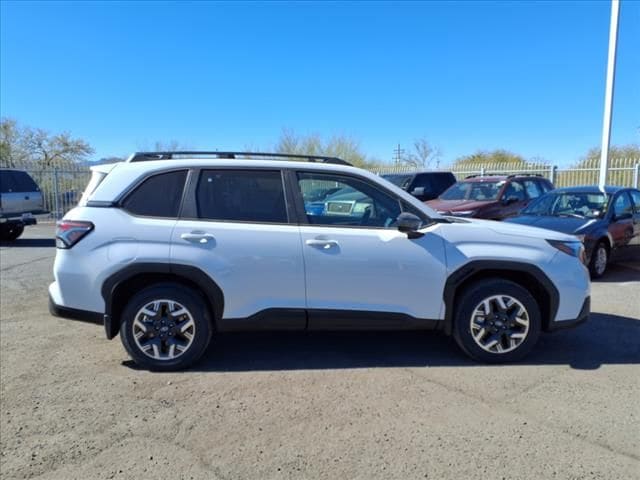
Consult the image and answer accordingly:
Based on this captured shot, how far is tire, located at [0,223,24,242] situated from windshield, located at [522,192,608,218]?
13041 millimetres

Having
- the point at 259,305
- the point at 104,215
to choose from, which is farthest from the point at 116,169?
the point at 259,305

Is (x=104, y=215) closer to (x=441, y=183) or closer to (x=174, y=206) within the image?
(x=174, y=206)

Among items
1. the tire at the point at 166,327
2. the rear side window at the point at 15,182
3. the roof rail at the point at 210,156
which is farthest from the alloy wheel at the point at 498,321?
the rear side window at the point at 15,182

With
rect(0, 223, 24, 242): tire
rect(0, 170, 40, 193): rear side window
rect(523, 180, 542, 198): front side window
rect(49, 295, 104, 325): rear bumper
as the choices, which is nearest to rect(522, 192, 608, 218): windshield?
rect(523, 180, 542, 198): front side window

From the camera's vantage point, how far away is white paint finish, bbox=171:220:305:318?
3945 millimetres

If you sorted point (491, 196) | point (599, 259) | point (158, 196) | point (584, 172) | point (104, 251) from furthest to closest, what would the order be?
point (584, 172)
point (491, 196)
point (599, 259)
point (158, 196)
point (104, 251)

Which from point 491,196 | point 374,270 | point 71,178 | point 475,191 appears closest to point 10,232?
point 71,178

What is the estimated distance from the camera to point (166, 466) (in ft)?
9.09

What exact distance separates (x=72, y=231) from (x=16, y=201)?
1017 cm

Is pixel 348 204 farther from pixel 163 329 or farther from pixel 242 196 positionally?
pixel 163 329

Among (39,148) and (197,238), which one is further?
(39,148)

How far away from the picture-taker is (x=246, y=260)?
3951mm

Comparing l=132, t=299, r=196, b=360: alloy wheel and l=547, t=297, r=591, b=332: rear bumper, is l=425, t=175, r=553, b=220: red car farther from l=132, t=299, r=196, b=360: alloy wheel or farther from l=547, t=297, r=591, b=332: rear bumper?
l=132, t=299, r=196, b=360: alloy wheel

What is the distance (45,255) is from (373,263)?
9.46 meters
